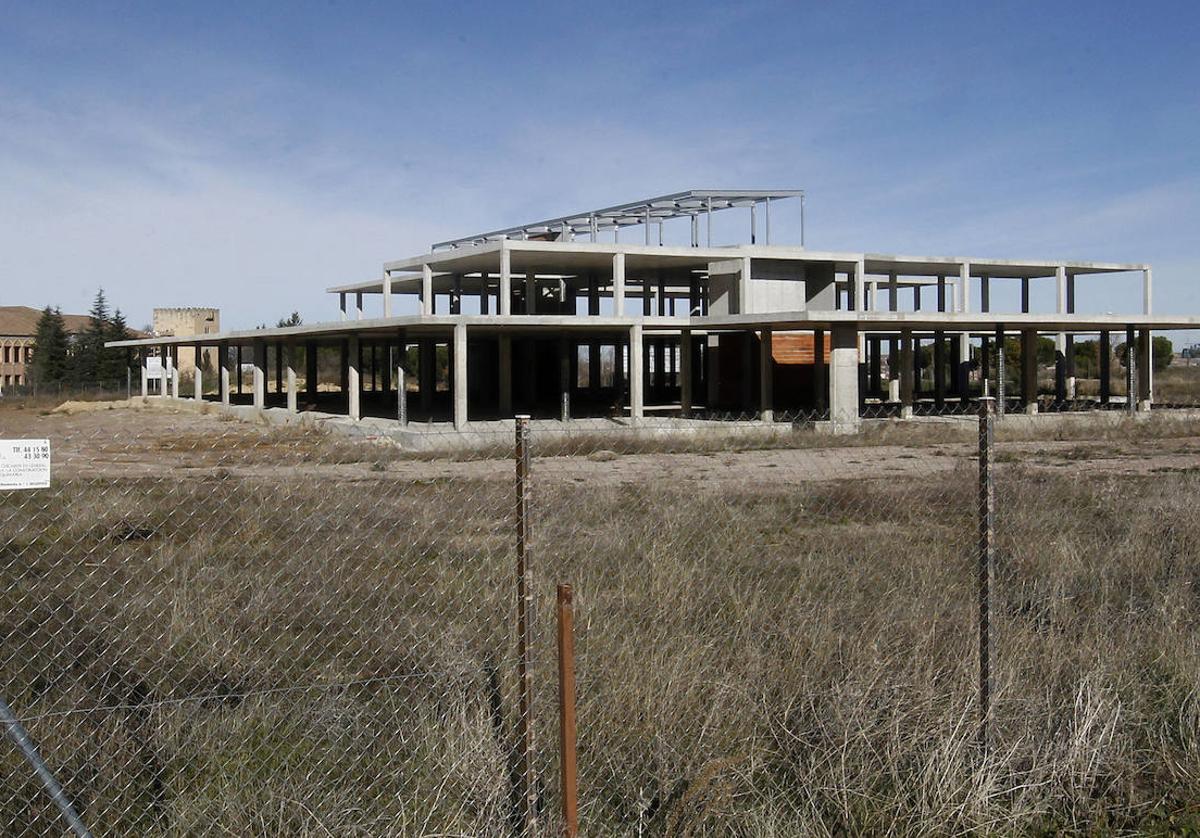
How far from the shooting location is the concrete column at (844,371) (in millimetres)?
Result: 30562

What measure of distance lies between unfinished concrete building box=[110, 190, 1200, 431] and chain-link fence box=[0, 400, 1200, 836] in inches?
809

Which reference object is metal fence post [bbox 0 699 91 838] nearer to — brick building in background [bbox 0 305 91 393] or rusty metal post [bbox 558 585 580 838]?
rusty metal post [bbox 558 585 580 838]

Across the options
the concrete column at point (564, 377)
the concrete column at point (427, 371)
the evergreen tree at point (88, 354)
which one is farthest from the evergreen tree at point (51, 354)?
the concrete column at point (564, 377)

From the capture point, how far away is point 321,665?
22.5 feet

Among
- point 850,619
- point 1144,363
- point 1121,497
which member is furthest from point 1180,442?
point 850,619

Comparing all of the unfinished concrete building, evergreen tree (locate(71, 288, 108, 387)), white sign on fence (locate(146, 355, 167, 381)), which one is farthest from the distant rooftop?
evergreen tree (locate(71, 288, 108, 387))

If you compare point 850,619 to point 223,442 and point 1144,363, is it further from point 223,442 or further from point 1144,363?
point 1144,363

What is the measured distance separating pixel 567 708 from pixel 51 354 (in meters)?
77.7

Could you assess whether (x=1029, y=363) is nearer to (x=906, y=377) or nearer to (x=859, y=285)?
(x=906, y=377)

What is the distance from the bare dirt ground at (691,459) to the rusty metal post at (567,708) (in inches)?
455

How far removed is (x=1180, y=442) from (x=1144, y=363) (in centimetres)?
1264

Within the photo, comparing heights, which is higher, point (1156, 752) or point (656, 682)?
point (656, 682)

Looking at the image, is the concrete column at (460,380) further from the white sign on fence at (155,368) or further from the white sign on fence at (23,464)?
the white sign on fence at (23,464)

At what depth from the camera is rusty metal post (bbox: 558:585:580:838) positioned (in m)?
4.12
